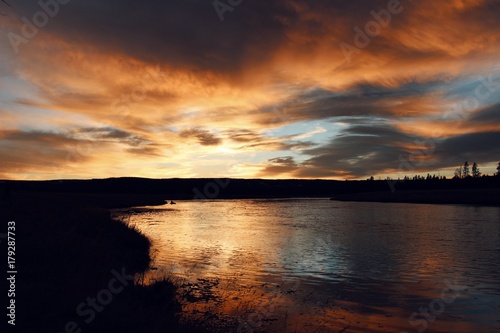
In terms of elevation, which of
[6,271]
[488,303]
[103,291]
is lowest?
[488,303]

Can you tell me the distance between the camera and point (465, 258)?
2414 cm

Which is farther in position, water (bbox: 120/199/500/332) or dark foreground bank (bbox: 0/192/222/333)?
water (bbox: 120/199/500/332)

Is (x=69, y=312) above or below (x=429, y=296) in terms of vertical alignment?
above

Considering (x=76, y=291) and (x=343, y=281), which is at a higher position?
(x=76, y=291)

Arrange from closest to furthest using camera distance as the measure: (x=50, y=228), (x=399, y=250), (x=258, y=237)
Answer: (x=50, y=228), (x=399, y=250), (x=258, y=237)

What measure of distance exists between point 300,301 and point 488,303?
727 centimetres

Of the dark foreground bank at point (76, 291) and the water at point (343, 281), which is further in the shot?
the water at point (343, 281)

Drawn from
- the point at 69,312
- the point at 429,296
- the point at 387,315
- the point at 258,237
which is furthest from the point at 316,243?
the point at 69,312

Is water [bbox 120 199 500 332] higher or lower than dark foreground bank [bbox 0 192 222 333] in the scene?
lower

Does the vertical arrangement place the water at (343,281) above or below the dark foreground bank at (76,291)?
below

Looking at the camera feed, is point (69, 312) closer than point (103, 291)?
Yes

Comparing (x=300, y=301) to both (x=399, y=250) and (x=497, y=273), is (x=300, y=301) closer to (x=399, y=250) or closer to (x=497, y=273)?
(x=497, y=273)

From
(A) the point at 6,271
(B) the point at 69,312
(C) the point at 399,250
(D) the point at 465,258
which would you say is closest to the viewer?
(B) the point at 69,312

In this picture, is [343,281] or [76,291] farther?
[343,281]
